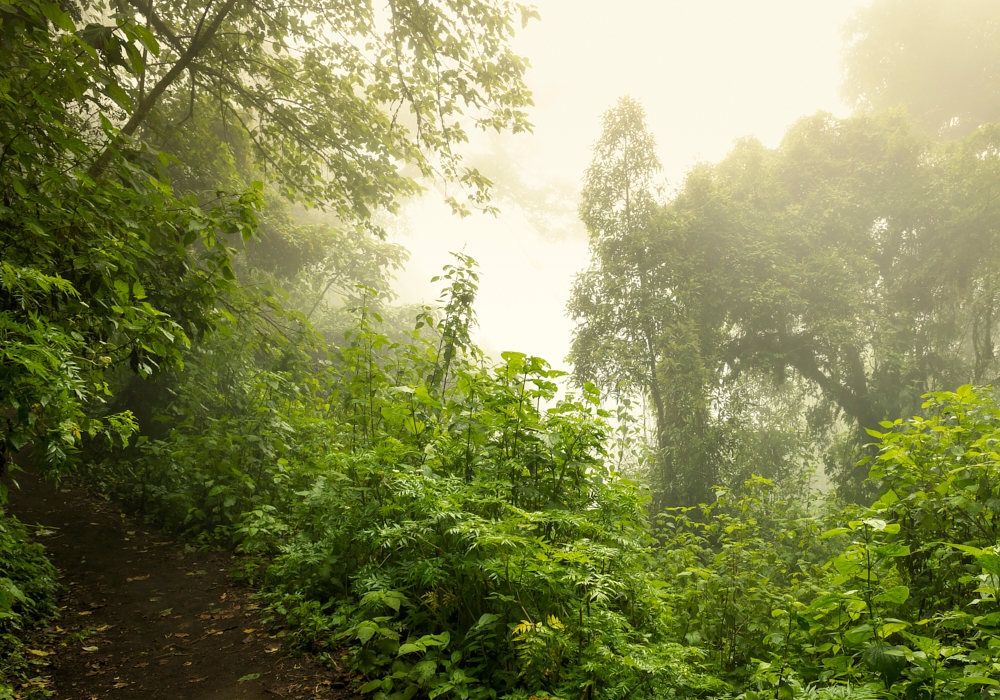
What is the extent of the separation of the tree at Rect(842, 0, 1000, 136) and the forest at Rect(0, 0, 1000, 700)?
8.47 metres

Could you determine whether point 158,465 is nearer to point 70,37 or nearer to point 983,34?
point 70,37

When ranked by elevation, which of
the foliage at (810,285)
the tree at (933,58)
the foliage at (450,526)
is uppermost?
the tree at (933,58)

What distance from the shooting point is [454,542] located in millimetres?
3023

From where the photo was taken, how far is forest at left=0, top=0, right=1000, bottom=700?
8.32 feet

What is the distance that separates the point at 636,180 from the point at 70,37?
13.0 metres

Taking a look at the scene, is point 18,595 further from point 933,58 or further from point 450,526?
point 933,58

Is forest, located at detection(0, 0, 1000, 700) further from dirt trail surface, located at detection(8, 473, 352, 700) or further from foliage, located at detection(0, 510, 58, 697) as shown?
dirt trail surface, located at detection(8, 473, 352, 700)

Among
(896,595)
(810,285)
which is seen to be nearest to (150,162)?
(896,595)

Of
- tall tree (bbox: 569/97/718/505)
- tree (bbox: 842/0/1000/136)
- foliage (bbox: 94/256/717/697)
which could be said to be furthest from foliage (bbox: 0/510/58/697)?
tree (bbox: 842/0/1000/136)

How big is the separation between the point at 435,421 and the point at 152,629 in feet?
8.28

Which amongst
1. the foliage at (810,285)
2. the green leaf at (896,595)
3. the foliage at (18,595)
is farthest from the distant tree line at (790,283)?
the foliage at (18,595)

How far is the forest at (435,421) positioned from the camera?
2535 mm

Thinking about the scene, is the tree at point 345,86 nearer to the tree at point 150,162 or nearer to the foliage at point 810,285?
the tree at point 150,162

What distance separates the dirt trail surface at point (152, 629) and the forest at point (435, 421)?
0.57ft
